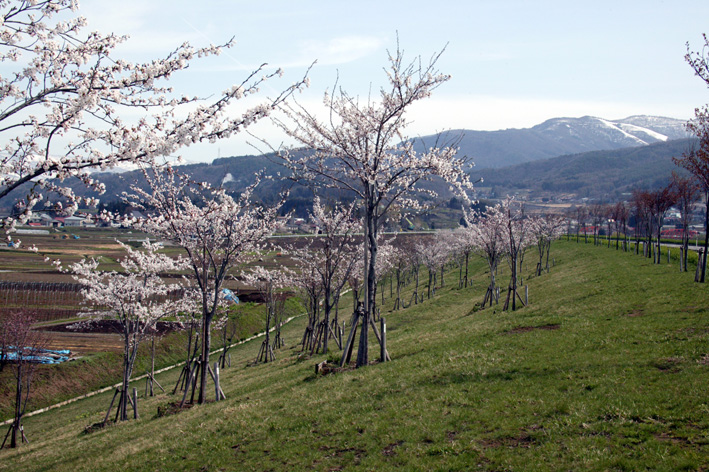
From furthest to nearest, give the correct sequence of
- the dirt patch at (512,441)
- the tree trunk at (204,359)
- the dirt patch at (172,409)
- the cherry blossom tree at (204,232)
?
the cherry blossom tree at (204,232) < the dirt patch at (172,409) < the tree trunk at (204,359) < the dirt patch at (512,441)

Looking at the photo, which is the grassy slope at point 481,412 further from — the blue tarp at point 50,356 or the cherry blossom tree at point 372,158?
the blue tarp at point 50,356

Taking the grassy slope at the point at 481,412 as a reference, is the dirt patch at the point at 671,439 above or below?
above

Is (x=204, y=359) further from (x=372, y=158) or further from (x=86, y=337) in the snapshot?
(x=86, y=337)

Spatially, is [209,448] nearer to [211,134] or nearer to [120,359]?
[211,134]

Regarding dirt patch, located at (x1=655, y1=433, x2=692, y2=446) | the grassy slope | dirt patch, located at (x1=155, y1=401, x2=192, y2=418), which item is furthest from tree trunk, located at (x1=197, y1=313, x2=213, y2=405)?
dirt patch, located at (x1=655, y1=433, x2=692, y2=446)

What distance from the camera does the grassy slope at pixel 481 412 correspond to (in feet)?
26.1

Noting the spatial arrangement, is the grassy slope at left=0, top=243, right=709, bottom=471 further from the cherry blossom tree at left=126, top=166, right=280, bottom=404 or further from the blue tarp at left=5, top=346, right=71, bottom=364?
the blue tarp at left=5, top=346, right=71, bottom=364

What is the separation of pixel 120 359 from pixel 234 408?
3025 cm

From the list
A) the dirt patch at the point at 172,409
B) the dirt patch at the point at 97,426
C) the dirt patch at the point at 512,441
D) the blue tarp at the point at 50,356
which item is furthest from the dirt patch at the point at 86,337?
the dirt patch at the point at 512,441

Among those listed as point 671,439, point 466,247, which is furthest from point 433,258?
point 671,439

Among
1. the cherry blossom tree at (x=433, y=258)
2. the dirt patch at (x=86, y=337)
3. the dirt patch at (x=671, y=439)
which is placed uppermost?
the dirt patch at (x=671, y=439)

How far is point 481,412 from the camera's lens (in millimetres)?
9859

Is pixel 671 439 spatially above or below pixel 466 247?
above

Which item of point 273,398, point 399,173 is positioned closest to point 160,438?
point 273,398
